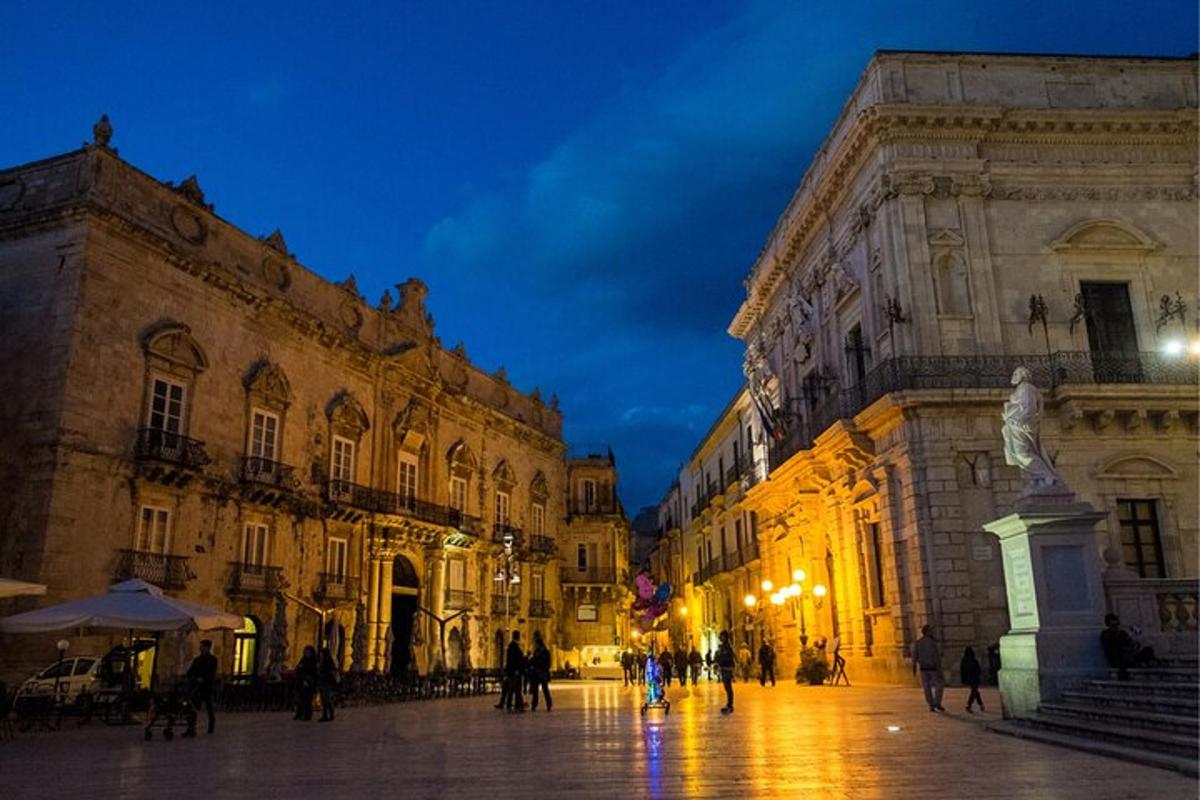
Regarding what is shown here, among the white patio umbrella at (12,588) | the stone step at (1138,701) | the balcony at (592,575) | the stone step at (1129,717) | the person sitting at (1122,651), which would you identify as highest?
the balcony at (592,575)

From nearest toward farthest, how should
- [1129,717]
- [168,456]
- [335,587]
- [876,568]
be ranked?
1. [1129,717]
2. [168,456]
3. [876,568]
4. [335,587]

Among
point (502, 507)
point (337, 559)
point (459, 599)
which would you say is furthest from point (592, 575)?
point (337, 559)

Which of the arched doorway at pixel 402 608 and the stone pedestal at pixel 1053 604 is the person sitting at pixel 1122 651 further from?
the arched doorway at pixel 402 608

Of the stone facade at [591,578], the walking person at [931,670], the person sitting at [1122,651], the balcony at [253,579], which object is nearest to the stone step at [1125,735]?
the person sitting at [1122,651]

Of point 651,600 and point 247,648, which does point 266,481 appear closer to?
point 247,648

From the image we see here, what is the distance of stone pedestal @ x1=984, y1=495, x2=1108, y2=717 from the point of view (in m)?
9.63

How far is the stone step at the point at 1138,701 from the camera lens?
7.77 m

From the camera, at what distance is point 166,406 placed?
21016 millimetres

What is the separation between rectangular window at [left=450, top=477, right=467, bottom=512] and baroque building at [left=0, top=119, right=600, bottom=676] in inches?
3.2

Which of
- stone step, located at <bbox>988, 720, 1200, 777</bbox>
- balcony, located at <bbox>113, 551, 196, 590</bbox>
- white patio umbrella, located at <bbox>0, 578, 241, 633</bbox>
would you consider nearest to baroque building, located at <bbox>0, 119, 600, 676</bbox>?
balcony, located at <bbox>113, 551, 196, 590</bbox>

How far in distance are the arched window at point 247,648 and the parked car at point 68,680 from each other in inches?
190

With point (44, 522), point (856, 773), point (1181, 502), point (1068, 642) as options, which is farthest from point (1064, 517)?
point (44, 522)

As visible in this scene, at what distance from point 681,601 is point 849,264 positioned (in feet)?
116

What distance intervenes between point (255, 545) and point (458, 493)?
11327mm
